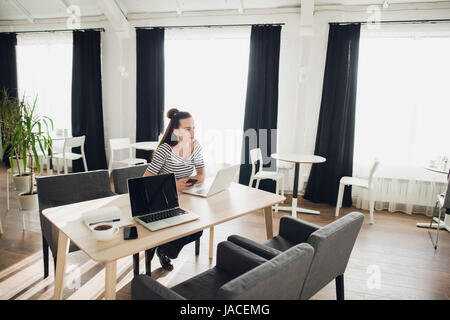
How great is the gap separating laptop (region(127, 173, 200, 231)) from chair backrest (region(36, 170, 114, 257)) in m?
0.60

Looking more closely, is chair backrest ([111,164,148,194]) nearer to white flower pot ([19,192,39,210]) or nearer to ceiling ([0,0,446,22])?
white flower pot ([19,192,39,210])

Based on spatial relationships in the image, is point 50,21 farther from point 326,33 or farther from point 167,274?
point 167,274

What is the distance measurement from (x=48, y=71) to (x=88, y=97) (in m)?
1.11

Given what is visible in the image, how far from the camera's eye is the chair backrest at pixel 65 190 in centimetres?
196

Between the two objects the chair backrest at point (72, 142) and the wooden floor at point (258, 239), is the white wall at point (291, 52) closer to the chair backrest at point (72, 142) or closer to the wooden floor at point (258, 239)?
the chair backrest at point (72, 142)

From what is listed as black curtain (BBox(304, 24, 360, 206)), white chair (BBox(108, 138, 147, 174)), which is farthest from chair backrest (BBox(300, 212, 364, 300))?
white chair (BBox(108, 138, 147, 174))

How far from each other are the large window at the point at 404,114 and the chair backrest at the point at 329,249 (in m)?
2.83

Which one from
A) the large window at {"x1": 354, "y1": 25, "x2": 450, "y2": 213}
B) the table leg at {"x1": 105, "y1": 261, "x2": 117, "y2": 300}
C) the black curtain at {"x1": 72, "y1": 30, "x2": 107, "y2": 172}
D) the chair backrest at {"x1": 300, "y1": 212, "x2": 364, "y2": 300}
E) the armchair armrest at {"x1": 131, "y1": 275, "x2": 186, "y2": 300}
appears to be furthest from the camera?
the black curtain at {"x1": 72, "y1": 30, "x2": 107, "y2": 172}

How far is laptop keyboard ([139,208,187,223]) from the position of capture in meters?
1.60

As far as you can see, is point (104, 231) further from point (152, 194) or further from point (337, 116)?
point (337, 116)

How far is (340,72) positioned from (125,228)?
11.8ft

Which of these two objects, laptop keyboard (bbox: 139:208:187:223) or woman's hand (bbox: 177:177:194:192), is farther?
woman's hand (bbox: 177:177:194:192)

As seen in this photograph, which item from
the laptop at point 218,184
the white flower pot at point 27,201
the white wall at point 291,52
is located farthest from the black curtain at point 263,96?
→ the white flower pot at point 27,201

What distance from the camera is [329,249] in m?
1.45
